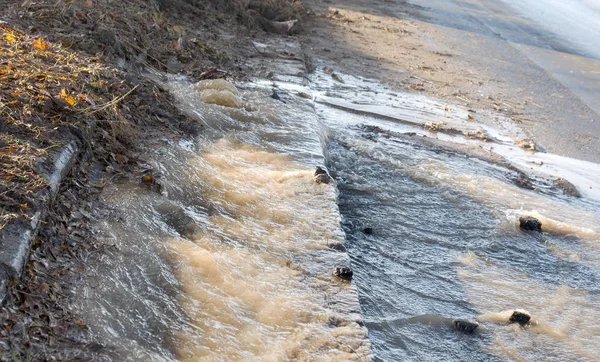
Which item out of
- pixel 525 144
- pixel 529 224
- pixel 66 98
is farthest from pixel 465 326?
pixel 525 144

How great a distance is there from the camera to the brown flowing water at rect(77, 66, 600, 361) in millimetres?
3400

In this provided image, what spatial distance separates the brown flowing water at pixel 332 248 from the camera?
3.40 m

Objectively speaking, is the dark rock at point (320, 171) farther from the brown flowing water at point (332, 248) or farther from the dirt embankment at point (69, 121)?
the dirt embankment at point (69, 121)

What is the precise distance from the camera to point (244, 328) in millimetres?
3406

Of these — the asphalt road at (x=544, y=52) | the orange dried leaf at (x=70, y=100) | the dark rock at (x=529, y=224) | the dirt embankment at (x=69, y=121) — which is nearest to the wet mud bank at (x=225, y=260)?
the dirt embankment at (x=69, y=121)

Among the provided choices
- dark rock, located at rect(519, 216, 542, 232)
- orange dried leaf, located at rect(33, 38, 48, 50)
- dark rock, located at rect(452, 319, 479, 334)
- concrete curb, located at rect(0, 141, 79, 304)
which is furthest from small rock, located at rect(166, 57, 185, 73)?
dark rock, located at rect(452, 319, 479, 334)

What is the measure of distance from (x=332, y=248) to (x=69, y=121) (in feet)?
6.09

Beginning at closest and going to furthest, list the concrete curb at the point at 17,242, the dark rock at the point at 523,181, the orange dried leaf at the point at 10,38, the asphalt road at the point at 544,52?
the concrete curb at the point at 17,242 < the orange dried leaf at the point at 10,38 < the dark rock at the point at 523,181 < the asphalt road at the point at 544,52

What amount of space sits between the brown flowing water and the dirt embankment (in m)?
0.16

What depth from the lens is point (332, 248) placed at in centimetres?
417

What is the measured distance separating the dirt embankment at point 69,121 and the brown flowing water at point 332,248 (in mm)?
158

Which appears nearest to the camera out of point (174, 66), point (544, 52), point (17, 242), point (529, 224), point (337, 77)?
point (17, 242)

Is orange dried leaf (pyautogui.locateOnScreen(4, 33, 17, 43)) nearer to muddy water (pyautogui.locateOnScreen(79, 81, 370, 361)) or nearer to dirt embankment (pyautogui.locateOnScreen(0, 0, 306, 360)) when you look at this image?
dirt embankment (pyautogui.locateOnScreen(0, 0, 306, 360))

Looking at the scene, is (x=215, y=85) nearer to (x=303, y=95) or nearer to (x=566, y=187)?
(x=303, y=95)
